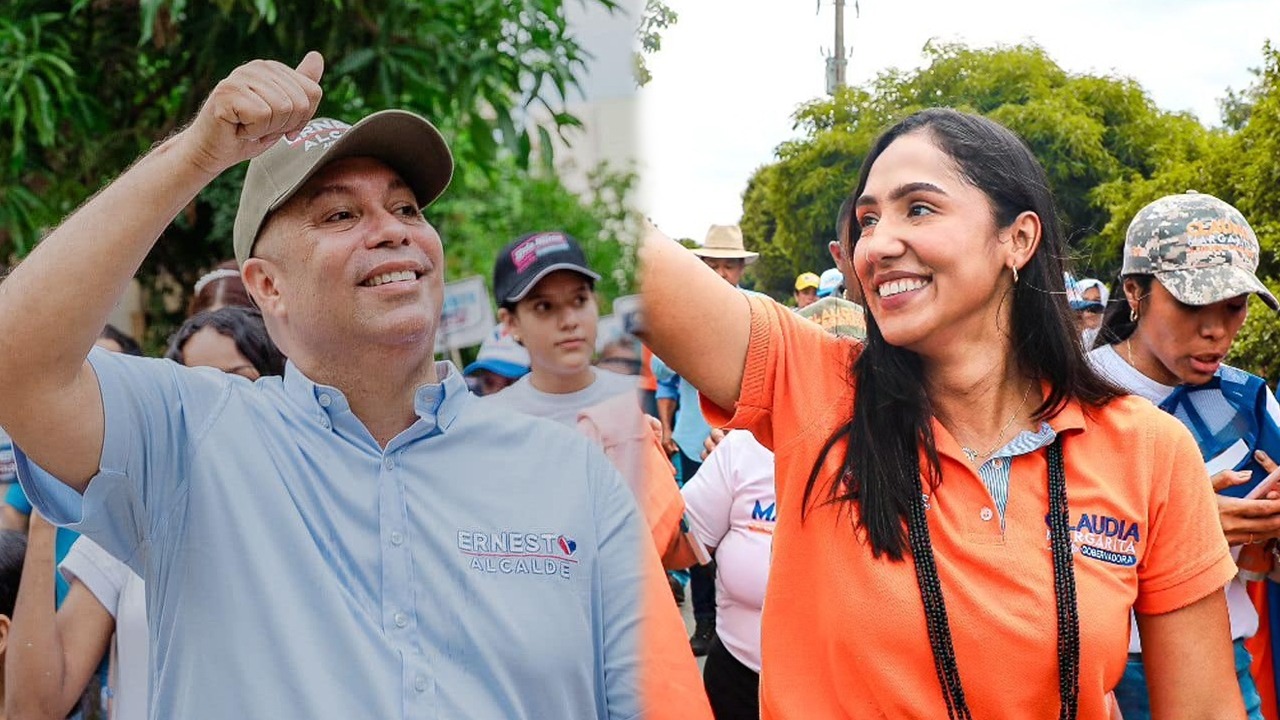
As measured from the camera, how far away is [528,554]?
1.07 meters

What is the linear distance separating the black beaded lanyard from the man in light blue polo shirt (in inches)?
26.8

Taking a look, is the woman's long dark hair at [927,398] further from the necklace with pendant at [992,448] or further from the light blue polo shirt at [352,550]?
the light blue polo shirt at [352,550]

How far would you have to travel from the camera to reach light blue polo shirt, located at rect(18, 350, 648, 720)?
1086mm

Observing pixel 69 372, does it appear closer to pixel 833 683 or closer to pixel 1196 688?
pixel 833 683

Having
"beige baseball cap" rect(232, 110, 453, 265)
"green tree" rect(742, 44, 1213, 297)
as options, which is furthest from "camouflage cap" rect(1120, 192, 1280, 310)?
"beige baseball cap" rect(232, 110, 453, 265)

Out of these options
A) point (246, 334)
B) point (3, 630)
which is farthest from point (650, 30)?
point (3, 630)

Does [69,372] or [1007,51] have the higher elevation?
[1007,51]

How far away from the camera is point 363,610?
1.16 meters

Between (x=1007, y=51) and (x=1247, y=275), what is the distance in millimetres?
12951

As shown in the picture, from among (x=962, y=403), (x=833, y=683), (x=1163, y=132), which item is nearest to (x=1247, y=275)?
(x=962, y=403)

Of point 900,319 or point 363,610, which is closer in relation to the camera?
point 363,610

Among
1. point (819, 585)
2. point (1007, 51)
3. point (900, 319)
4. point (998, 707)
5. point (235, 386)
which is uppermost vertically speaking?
point (1007, 51)

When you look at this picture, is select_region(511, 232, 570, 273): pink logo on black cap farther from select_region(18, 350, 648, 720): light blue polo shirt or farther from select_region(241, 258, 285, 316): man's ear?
select_region(241, 258, 285, 316): man's ear

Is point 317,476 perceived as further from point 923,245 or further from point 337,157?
point 923,245
